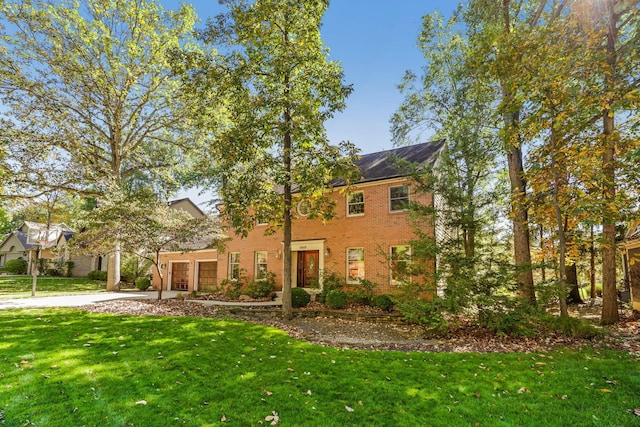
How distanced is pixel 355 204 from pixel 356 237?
158 cm

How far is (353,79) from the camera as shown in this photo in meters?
11.8

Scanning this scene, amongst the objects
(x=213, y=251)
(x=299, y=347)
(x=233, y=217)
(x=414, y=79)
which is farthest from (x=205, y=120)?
(x=299, y=347)

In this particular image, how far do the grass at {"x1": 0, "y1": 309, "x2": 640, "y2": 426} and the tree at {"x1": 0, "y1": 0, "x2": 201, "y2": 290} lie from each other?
12.3 meters

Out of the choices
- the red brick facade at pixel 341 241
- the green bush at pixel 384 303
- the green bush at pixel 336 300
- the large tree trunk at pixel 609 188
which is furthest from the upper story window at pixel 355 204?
the large tree trunk at pixel 609 188

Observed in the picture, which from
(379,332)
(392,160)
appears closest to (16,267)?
(392,160)

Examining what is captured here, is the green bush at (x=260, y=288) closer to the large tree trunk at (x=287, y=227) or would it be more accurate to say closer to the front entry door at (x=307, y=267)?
the front entry door at (x=307, y=267)

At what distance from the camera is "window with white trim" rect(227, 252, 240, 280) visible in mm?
18794

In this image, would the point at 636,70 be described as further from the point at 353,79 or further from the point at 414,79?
the point at 414,79

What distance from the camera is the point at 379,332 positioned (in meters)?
9.70

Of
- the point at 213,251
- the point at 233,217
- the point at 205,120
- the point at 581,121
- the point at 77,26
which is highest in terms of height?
the point at 77,26

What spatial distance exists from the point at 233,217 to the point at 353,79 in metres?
6.50

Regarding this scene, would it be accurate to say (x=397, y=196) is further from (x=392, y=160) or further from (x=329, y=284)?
(x=329, y=284)

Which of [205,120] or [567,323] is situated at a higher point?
[205,120]

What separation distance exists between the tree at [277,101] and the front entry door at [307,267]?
4593 mm
